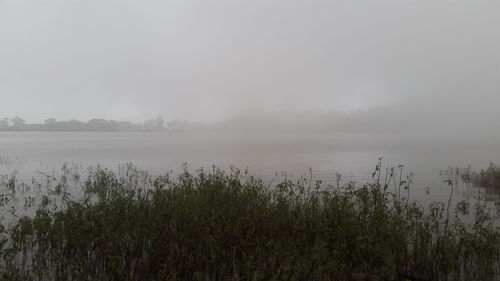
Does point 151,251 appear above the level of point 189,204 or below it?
below

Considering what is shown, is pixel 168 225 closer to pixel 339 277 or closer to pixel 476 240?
pixel 339 277

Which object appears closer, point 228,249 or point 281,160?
point 228,249

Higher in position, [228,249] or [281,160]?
[228,249]

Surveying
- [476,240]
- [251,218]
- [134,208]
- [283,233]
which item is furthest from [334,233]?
[134,208]

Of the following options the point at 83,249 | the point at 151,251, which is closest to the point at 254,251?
the point at 151,251

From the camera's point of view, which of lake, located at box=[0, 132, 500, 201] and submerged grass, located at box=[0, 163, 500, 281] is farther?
lake, located at box=[0, 132, 500, 201]

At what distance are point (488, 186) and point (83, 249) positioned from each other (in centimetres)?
3042

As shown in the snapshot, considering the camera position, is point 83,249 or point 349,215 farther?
point 349,215

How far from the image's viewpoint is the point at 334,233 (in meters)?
9.46

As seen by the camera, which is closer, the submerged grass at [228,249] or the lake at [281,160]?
the submerged grass at [228,249]

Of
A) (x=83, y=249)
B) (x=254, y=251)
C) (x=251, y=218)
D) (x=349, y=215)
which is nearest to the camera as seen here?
(x=254, y=251)

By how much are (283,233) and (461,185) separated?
25265 mm

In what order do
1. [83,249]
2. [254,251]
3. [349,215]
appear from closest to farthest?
[254,251], [83,249], [349,215]

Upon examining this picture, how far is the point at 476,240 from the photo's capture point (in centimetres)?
976
